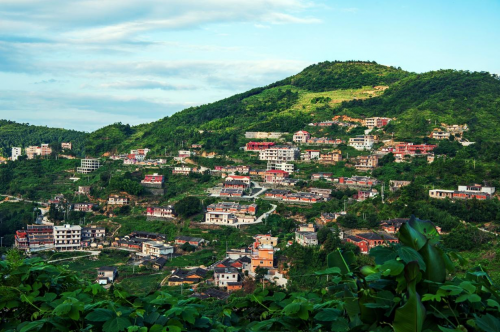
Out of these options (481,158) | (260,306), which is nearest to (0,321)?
(260,306)

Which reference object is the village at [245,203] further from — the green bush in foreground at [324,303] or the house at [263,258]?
the green bush in foreground at [324,303]

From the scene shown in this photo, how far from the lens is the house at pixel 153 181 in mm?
23398

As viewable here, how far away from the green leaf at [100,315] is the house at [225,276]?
11078 mm

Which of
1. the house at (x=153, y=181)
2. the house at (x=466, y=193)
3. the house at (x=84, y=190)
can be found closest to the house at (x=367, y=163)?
the house at (x=466, y=193)

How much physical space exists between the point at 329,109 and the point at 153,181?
15.3 metres

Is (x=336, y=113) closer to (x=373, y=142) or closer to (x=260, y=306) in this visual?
(x=373, y=142)

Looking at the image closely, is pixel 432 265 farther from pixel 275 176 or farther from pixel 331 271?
pixel 275 176

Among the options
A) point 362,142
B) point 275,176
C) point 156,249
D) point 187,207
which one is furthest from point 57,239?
point 362,142

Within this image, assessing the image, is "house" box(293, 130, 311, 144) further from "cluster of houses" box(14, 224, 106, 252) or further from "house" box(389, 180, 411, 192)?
"cluster of houses" box(14, 224, 106, 252)

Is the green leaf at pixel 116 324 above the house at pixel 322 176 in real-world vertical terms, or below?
above

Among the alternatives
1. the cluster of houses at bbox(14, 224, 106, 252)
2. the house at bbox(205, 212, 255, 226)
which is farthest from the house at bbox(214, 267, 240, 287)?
the cluster of houses at bbox(14, 224, 106, 252)

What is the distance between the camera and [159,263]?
48.5ft

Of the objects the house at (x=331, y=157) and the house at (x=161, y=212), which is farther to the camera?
the house at (x=331, y=157)

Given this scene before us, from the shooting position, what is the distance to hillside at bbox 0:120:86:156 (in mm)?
42375
